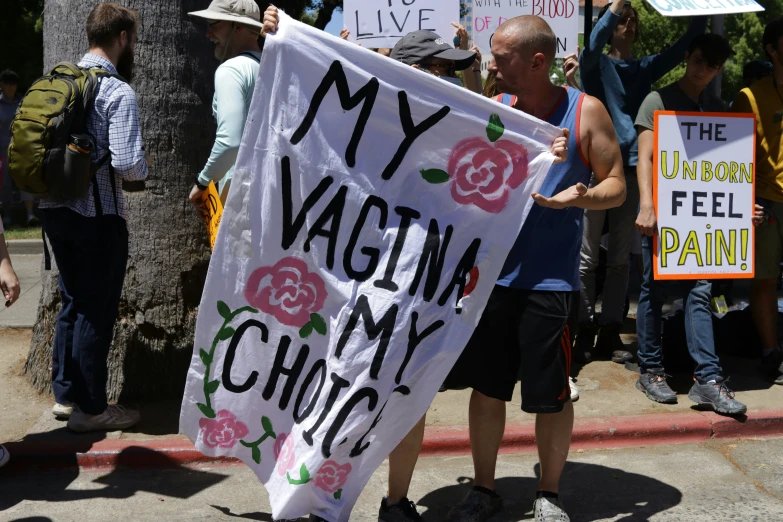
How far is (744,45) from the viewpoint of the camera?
2117cm

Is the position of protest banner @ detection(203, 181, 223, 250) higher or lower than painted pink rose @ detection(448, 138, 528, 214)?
lower

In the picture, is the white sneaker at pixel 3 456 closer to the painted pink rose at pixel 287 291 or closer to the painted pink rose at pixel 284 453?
the painted pink rose at pixel 284 453

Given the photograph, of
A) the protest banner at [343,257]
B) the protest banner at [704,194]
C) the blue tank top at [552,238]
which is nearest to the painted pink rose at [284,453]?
the protest banner at [343,257]

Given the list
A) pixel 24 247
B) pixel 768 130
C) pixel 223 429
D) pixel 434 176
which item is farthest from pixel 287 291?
pixel 24 247

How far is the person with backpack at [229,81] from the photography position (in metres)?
3.98

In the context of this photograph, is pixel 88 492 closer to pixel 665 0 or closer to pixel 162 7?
pixel 162 7

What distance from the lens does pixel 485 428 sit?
375 cm

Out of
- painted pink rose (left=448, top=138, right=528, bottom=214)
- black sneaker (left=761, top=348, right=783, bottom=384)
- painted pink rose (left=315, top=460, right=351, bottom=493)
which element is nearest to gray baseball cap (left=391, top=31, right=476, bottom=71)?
painted pink rose (left=448, top=138, right=528, bottom=214)

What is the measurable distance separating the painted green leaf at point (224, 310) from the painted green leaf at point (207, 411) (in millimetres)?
350

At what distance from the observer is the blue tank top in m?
3.53

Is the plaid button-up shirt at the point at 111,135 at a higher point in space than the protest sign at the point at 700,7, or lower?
lower

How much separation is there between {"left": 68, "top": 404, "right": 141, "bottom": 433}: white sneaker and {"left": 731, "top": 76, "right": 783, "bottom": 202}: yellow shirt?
3.86m

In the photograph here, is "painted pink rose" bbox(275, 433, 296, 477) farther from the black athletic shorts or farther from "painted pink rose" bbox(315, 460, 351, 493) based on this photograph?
the black athletic shorts

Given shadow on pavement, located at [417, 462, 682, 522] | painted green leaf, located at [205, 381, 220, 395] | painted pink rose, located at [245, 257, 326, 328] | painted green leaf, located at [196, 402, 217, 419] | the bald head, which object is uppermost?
the bald head
